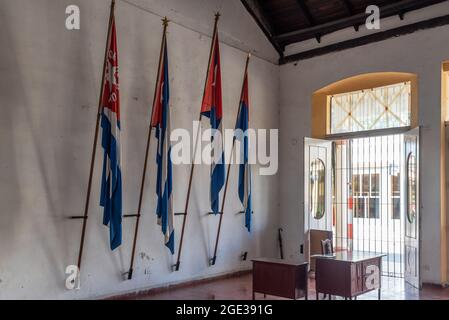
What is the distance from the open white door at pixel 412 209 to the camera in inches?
240

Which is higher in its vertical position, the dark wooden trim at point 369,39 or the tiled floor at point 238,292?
the dark wooden trim at point 369,39

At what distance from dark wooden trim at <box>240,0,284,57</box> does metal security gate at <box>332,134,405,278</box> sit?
2073 millimetres

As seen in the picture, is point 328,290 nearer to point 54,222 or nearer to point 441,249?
point 441,249

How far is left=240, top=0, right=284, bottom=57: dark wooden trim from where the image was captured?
7.55 m

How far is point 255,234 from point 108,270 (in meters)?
2.97

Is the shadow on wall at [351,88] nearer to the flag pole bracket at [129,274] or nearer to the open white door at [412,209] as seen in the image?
the open white door at [412,209]

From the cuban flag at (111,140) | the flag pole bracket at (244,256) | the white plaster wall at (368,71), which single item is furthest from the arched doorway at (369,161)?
the cuban flag at (111,140)

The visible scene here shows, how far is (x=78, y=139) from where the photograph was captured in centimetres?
496

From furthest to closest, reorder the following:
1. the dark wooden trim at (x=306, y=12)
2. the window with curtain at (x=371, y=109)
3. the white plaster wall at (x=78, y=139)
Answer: the dark wooden trim at (x=306, y=12), the window with curtain at (x=371, y=109), the white plaster wall at (x=78, y=139)

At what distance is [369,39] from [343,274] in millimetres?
4081

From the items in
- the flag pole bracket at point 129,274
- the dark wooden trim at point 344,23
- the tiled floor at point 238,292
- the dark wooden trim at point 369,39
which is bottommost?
the tiled floor at point 238,292

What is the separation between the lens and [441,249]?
6102 millimetres

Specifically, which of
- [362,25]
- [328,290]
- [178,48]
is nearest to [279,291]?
[328,290]

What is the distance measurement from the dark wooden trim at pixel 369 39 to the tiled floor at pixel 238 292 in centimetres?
374
